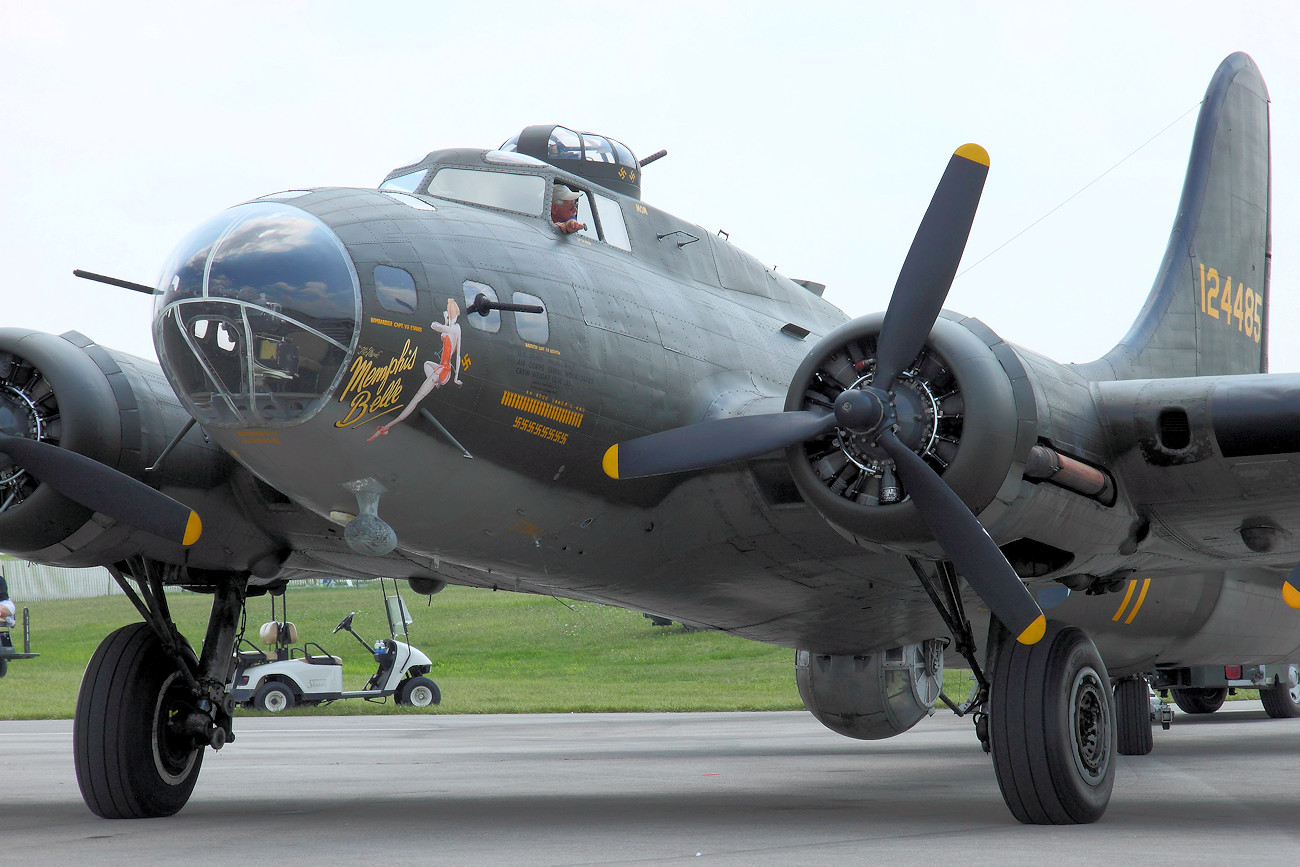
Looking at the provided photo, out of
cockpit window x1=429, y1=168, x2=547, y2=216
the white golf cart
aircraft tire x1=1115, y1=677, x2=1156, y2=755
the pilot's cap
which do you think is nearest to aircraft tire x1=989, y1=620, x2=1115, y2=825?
the pilot's cap

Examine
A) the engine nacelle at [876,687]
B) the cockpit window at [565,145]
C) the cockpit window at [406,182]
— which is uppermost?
the cockpit window at [565,145]

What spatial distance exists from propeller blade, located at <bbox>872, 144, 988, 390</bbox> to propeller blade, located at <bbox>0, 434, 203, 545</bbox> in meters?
5.06

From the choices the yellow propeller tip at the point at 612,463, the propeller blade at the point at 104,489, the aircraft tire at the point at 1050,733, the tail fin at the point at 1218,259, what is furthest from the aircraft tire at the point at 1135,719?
the propeller blade at the point at 104,489

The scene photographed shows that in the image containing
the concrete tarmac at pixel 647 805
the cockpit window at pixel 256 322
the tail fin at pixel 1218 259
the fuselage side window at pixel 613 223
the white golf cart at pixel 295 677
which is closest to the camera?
the cockpit window at pixel 256 322

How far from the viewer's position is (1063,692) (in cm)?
871

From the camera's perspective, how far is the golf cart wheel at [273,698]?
2920cm

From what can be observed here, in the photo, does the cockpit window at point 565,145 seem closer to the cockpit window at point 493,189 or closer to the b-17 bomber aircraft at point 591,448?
the b-17 bomber aircraft at point 591,448

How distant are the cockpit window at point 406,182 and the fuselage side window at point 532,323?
1504mm

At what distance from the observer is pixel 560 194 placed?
377 inches

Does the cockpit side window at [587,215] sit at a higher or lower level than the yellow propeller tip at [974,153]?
lower

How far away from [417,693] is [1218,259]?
21.8 meters

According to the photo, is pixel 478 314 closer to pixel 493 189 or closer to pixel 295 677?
pixel 493 189

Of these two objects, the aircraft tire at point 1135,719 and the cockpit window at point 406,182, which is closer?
the cockpit window at point 406,182

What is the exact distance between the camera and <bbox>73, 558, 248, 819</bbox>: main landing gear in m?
9.80
